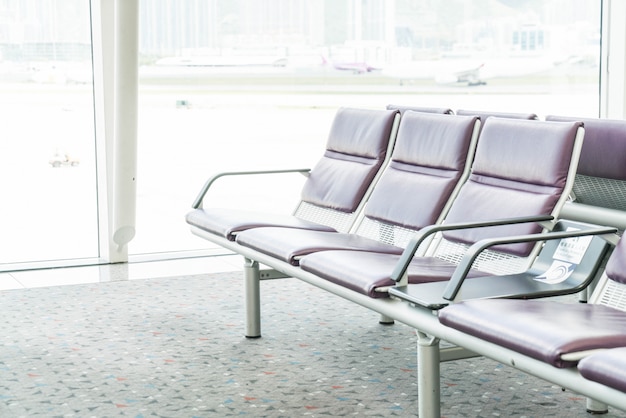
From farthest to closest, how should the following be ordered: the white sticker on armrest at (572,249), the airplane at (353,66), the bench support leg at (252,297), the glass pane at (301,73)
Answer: the airplane at (353,66) < the glass pane at (301,73) < the bench support leg at (252,297) < the white sticker on armrest at (572,249)

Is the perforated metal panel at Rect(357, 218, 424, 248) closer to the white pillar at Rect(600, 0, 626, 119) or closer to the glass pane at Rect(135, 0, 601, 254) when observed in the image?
the glass pane at Rect(135, 0, 601, 254)

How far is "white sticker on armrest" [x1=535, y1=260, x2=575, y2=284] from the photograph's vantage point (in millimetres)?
3295

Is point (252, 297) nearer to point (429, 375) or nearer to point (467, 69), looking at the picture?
point (429, 375)

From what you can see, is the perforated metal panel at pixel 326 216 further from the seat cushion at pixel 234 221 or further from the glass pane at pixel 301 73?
the glass pane at pixel 301 73

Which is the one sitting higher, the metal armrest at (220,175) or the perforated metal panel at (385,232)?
the metal armrest at (220,175)

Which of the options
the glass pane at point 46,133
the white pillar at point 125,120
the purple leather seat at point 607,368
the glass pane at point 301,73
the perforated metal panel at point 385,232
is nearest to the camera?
the purple leather seat at point 607,368

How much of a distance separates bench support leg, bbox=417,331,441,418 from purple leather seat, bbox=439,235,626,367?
17 centimetres

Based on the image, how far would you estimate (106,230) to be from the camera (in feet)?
20.5

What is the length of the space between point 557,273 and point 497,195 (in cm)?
45

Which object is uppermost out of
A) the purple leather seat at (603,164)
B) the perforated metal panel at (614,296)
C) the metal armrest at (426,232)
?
the purple leather seat at (603,164)

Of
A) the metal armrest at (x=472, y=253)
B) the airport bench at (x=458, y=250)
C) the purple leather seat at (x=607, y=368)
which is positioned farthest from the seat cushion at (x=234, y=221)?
the purple leather seat at (x=607, y=368)

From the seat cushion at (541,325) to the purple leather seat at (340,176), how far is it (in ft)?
5.76

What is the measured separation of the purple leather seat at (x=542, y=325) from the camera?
2.37 metres

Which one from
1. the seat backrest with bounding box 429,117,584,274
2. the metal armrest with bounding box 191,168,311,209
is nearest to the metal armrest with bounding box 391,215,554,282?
the seat backrest with bounding box 429,117,584,274
